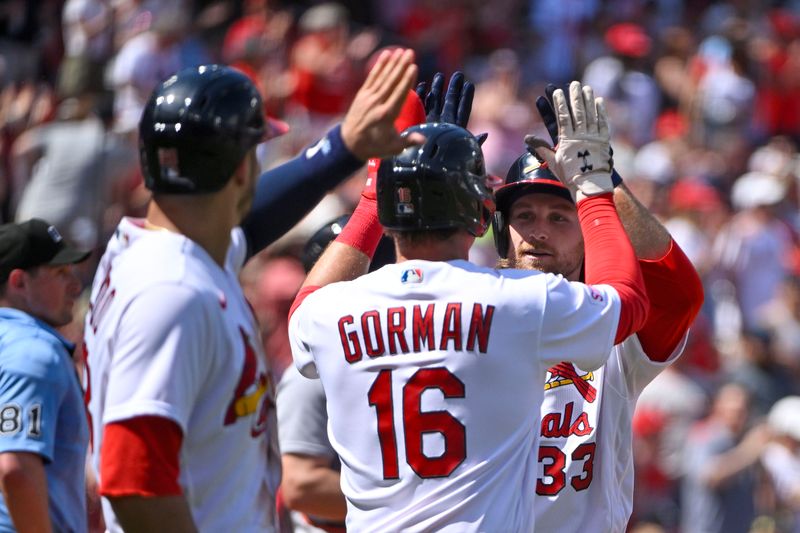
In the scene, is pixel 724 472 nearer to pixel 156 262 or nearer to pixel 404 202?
pixel 404 202

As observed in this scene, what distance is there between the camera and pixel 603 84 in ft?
49.8

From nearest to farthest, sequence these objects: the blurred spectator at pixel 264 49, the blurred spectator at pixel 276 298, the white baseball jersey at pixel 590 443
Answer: the white baseball jersey at pixel 590 443 → the blurred spectator at pixel 276 298 → the blurred spectator at pixel 264 49

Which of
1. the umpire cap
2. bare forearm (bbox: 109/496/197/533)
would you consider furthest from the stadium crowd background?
bare forearm (bbox: 109/496/197/533)

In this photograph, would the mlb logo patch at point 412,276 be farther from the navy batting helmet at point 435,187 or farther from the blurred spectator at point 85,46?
the blurred spectator at point 85,46

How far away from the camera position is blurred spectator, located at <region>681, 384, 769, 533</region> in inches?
422

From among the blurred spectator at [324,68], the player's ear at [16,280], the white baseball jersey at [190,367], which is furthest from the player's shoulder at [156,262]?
the blurred spectator at [324,68]

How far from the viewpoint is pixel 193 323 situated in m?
3.04

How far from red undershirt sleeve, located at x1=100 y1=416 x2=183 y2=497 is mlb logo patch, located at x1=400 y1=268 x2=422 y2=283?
88cm

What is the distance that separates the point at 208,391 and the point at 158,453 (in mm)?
203

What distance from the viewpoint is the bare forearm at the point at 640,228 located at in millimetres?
4242

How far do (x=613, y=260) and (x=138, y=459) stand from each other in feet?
4.92

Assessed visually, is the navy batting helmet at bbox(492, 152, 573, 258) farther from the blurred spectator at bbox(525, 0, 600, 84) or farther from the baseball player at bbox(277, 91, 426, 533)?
the blurred spectator at bbox(525, 0, 600, 84)

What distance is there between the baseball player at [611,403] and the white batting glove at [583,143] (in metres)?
0.13

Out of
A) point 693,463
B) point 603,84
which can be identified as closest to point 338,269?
point 693,463
